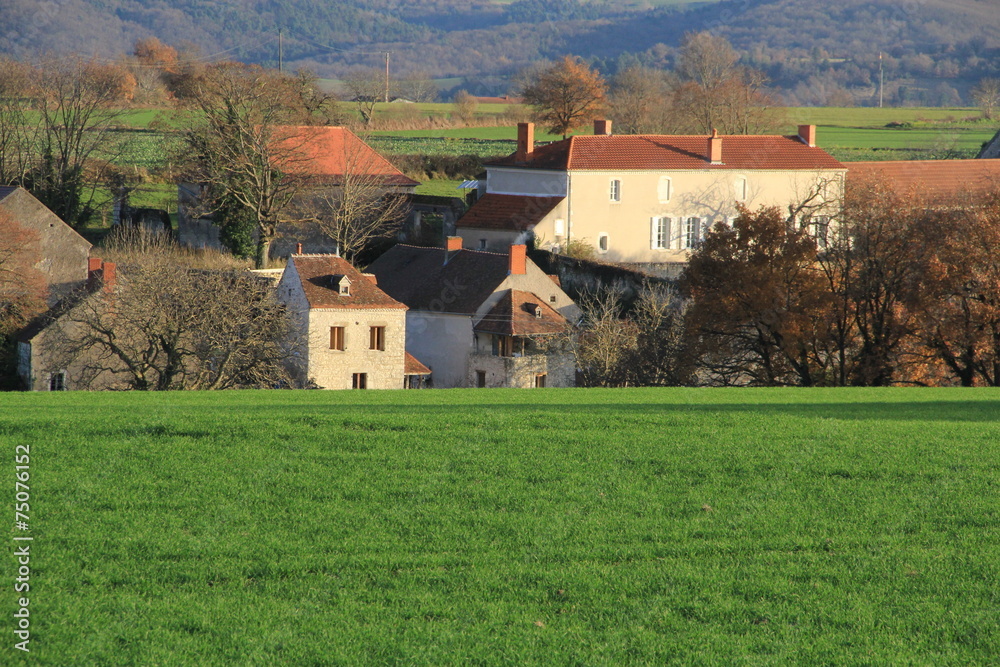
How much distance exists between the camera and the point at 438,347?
4791 centimetres

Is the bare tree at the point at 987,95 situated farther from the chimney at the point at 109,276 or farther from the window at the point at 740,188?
the chimney at the point at 109,276

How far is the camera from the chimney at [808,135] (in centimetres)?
6209

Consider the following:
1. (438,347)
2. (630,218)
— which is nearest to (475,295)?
(438,347)

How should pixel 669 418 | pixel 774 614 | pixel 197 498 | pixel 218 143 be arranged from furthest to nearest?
pixel 218 143 → pixel 669 418 → pixel 197 498 → pixel 774 614

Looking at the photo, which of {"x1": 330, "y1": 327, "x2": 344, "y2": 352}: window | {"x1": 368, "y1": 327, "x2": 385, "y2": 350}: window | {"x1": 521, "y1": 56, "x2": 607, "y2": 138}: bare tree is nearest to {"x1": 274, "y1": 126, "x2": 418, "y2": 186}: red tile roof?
{"x1": 368, "y1": 327, "x2": 385, "y2": 350}: window

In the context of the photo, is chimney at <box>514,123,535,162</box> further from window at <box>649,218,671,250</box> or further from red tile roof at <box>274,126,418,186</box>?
red tile roof at <box>274,126,418,186</box>

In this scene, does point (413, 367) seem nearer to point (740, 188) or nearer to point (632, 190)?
point (632, 190)

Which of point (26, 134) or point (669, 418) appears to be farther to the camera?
point (26, 134)

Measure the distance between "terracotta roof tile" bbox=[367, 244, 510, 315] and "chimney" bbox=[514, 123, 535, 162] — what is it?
376 inches

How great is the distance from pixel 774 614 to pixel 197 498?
18.8ft

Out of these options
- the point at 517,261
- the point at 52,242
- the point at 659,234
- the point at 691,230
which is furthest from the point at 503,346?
A: the point at 52,242

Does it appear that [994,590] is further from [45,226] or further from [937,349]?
[45,226]

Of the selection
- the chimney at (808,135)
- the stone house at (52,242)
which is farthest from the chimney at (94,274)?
the chimney at (808,135)

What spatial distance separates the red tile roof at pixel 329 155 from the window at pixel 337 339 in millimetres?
16908
